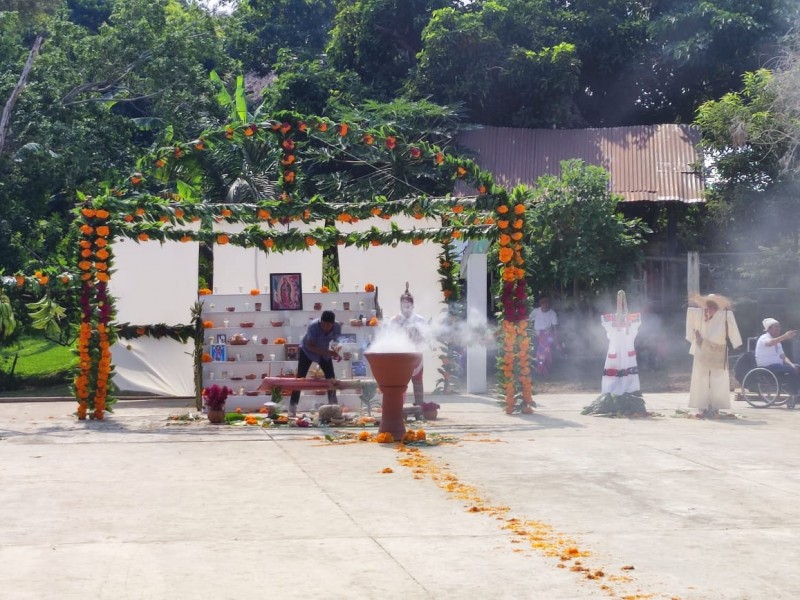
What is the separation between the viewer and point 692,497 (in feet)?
29.5

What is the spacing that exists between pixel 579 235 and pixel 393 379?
421 inches

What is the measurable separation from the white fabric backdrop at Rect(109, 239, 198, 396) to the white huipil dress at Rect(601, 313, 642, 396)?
705 cm

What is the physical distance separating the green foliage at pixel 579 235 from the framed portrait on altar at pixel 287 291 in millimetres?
6719

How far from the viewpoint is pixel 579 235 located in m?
22.4

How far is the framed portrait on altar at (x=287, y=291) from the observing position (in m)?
16.7

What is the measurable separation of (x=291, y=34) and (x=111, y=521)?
29742mm

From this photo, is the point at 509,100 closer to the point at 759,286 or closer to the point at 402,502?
the point at 759,286

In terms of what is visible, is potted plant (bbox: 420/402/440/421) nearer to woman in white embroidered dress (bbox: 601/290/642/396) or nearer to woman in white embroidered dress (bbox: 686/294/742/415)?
woman in white embroidered dress (bbox: 601/290/642/396)

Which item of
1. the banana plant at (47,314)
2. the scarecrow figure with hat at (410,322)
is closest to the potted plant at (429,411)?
the scarecrow figure with hat at (410,322)

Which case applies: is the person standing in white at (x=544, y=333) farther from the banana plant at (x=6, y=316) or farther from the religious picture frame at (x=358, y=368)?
the banana plant at (x=6, y=316)

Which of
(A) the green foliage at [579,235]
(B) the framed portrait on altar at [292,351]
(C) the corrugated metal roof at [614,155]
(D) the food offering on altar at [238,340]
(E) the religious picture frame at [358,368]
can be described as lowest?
(E) the religious picture frame at [358,368]

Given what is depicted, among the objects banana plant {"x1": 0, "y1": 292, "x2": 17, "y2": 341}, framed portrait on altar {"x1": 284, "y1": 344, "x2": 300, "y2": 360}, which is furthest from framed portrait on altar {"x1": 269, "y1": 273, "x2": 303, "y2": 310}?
banana plant {"x1": 0, "y1": 292, "x2": 17, "y2": 341}

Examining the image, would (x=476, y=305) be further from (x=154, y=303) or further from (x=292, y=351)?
(x=154, y=303)

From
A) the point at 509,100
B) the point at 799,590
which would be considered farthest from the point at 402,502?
the point at 509,100
